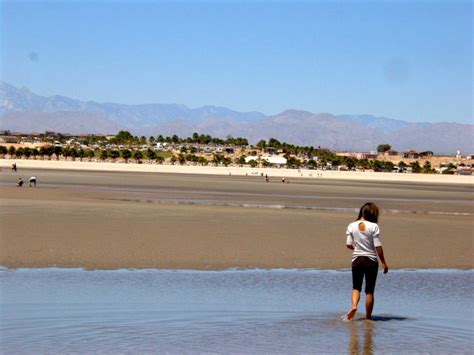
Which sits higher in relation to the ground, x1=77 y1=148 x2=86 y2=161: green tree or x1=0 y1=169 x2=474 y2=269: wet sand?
x1=77 y1=148 x2=86 y2=161: green tree

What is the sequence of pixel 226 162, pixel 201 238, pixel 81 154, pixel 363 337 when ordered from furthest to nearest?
1. pixel 81 154
2. pixel 226 162
3. pixel 201 238
4. pixel 363 337

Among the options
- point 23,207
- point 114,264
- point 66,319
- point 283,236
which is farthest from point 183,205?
point 66,319

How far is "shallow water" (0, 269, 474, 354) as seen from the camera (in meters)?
10.5

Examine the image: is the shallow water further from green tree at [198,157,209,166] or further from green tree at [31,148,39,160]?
green tree at [198,157,209,166]

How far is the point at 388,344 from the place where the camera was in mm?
10859

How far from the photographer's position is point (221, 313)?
12.3 meters

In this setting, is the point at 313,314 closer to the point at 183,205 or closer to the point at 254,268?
the point at 254,268

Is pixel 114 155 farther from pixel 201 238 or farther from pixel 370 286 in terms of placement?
pixel 370 286

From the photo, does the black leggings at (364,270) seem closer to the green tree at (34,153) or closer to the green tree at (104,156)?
the green tree at (34,153)

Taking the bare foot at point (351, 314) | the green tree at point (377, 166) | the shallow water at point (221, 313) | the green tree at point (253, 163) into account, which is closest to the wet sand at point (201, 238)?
the shallow water at point (221, 313)

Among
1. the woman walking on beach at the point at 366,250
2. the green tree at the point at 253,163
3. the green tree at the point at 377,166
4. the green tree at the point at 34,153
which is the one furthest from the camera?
the green tree at the point at 377,166

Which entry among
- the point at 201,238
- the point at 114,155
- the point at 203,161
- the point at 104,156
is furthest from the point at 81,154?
the point at 201,238

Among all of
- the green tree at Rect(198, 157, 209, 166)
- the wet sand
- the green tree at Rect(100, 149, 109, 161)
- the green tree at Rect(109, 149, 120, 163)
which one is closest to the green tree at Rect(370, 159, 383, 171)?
the green tree at Rect(198, 157, 209, 166)

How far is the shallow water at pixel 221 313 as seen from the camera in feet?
34.5
